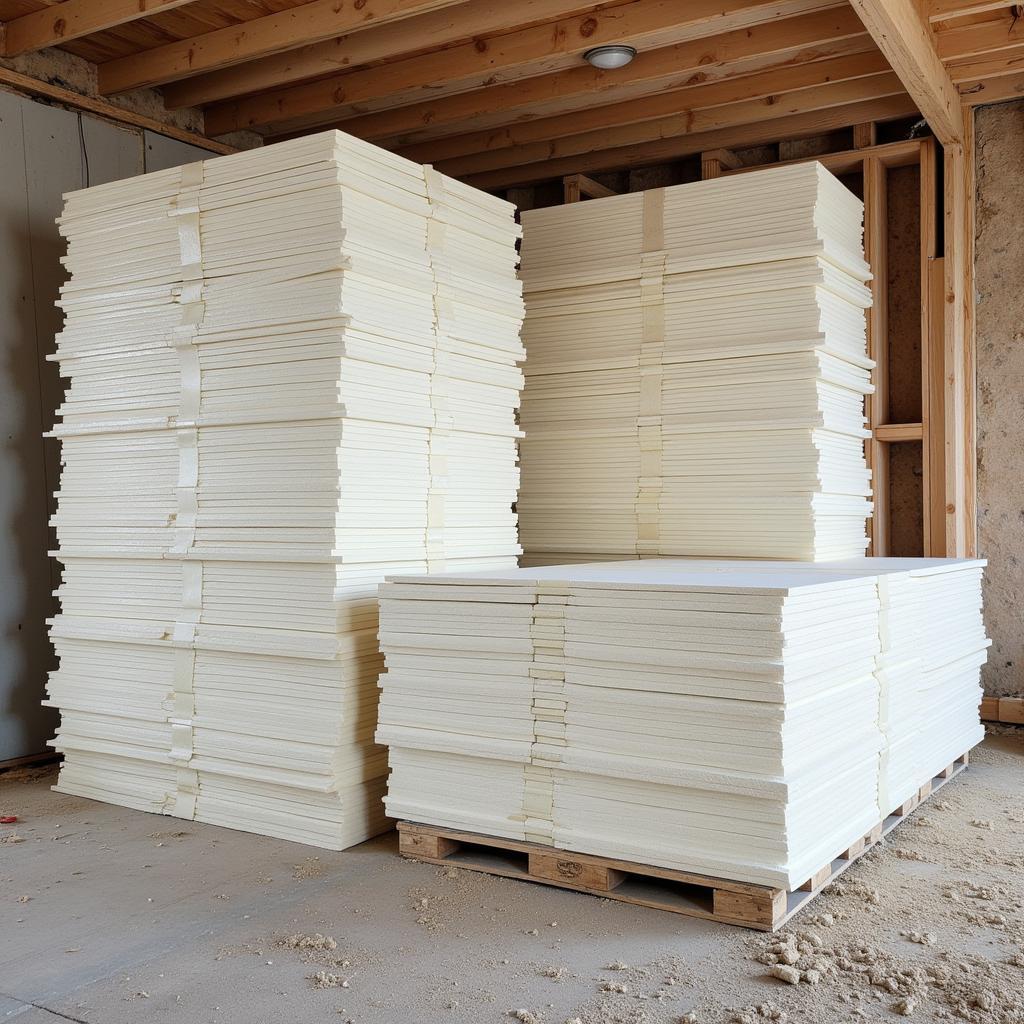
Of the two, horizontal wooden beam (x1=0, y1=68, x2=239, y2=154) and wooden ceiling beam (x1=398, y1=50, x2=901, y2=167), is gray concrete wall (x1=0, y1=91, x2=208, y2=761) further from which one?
wooden ceiling beam (x1=398, y1=50, x2=901, y2=167)

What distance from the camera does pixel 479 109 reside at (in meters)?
7.77

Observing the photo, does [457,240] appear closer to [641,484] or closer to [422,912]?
[641,484]

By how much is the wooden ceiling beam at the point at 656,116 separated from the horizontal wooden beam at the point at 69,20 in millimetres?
2763

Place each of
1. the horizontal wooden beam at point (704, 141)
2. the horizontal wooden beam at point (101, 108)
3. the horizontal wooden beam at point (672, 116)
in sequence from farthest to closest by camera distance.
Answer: the horizontal wooden beam at point (704, 141) → the horizontal wooden beam at point (672, 116) → the horizontal wooden beam at point (101, 108)

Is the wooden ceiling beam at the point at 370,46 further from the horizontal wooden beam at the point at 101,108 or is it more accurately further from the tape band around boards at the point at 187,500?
the tape band around boards at the point at 187,500

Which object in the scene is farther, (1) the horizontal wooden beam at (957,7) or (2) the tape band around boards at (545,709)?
(1) the horizontal wooden beam at (957,7)

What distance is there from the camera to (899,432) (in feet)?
25.2

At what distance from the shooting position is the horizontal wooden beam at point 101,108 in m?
6.75

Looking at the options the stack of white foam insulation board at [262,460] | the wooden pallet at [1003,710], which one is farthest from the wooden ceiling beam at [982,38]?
the wooden pallet at [1003,710]

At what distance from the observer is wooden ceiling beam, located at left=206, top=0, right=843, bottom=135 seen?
630 centimetres

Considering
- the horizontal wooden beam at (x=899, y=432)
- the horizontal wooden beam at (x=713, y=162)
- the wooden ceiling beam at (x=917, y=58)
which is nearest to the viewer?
the wooden ceiling beam at (x=917, y=58)

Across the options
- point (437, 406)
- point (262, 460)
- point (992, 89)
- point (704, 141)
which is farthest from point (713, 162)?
point (262, 460)

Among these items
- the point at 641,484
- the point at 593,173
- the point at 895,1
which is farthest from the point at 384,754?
the point at 593,173

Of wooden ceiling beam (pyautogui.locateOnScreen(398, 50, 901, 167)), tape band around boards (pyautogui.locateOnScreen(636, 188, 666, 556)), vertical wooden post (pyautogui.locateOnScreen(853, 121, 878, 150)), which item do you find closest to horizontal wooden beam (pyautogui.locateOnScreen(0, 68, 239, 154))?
wooden ceiling beam (pyautogui.locateOnScreen(398, 50, 901, 167))
